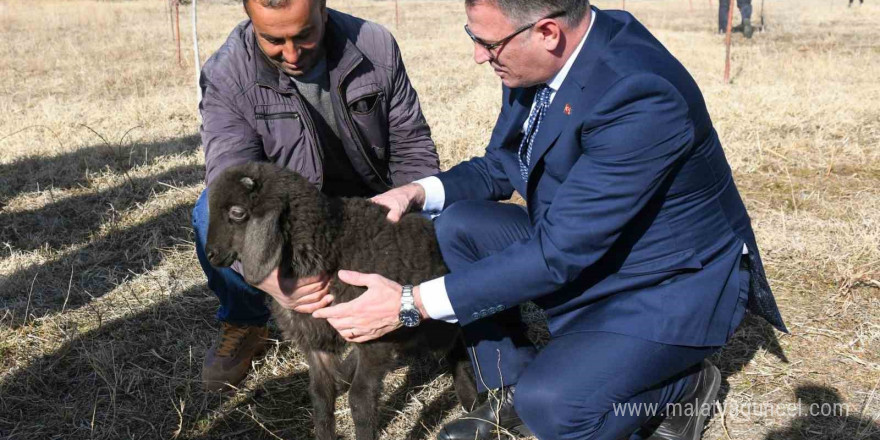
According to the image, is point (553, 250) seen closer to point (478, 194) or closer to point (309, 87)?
point (478, 194)

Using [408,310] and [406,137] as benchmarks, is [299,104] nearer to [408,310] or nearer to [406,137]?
[406,137]

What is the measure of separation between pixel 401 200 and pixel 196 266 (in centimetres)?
227

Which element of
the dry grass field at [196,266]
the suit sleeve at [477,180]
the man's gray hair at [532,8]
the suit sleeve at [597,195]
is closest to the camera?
the suit sleeve at [597,195]

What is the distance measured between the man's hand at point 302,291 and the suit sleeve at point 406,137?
3.89 ft

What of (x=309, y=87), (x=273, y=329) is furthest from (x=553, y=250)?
(x=273, y=329)

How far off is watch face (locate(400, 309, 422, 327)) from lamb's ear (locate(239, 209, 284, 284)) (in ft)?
1.78

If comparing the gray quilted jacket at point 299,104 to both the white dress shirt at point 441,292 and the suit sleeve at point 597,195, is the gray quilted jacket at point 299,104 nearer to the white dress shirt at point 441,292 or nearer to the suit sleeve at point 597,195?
the white dress shirt at point 441,292

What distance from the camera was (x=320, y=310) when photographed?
118 inches

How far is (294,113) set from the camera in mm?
3668

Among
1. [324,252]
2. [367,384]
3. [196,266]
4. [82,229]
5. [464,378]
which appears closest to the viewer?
[324,252]

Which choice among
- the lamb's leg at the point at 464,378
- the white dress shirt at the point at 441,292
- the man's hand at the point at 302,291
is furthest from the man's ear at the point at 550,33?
the lamb's leg at the point at 464,378

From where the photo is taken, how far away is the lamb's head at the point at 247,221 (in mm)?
2830

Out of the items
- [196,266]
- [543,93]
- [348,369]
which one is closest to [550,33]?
[543,93]

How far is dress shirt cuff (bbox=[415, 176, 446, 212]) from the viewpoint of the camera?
3646 mm
